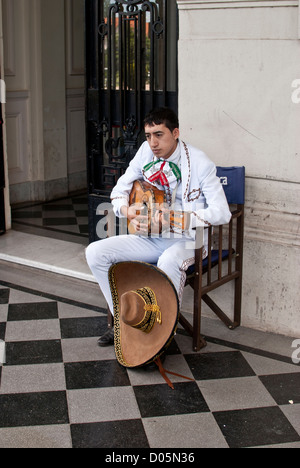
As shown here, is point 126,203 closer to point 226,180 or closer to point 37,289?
point 226,180

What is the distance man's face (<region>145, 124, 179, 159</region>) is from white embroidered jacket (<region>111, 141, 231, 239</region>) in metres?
0.08

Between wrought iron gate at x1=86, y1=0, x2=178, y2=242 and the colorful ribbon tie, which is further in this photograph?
wrought iron gate at x1=86, y1=0, x2=178, y2=242

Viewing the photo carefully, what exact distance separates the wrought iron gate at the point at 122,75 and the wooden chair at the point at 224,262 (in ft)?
2.75

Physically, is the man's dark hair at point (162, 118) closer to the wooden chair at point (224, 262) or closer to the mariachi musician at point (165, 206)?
the mariachi musician at point (165, 206)

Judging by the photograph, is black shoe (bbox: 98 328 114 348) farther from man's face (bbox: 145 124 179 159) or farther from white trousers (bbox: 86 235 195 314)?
man's face (bbox: 145 124 179 159)

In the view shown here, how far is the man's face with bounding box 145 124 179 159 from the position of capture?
3391 mm

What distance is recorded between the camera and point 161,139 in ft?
11.2

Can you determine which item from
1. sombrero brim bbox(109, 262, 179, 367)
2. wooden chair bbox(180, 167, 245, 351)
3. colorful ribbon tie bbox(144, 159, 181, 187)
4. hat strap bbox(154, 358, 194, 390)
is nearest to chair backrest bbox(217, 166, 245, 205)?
wooden chair bbox(180, 167, 245, 351)

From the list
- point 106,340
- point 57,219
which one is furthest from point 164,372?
point 57,219

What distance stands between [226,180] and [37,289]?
1567mm

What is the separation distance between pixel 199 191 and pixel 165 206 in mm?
198

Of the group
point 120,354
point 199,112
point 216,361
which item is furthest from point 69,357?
point 199,112

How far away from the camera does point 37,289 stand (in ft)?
14.6

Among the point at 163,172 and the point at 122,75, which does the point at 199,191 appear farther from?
the point at 122,75
